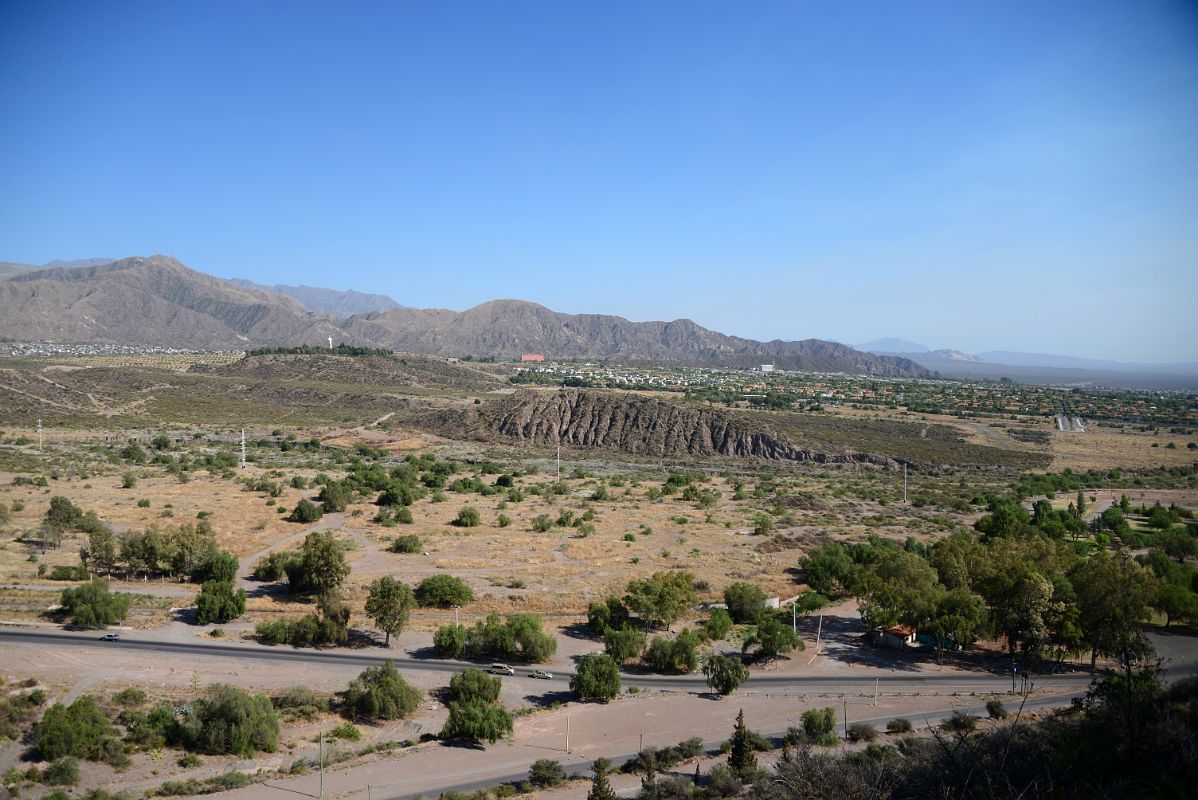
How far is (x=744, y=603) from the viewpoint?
3528 cm

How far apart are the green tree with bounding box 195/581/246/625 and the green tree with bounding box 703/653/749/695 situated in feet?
67.7

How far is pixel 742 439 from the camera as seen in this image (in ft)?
307

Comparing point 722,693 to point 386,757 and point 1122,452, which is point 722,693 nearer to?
point 386,757

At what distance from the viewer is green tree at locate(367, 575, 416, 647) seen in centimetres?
3038

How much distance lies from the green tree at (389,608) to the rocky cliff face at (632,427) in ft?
211

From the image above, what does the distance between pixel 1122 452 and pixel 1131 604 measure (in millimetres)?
80644

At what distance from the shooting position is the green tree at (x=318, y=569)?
35.2 meters

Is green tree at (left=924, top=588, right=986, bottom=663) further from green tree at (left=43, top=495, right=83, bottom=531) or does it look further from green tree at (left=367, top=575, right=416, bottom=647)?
green tree at (left=43, top=495, right=83, bottom=531)

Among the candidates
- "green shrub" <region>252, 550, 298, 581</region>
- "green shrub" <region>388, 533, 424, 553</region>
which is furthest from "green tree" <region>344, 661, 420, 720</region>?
"green shrub" <region>388, 533, 424, 553</region>

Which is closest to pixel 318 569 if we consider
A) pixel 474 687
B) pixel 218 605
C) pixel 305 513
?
pixel 218 605

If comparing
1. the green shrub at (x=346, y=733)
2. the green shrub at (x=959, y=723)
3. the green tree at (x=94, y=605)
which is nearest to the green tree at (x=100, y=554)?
the green tree at (x=94, y=605)

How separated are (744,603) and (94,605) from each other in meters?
28.4

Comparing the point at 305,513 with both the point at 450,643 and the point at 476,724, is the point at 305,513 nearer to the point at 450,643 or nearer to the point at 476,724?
the point at 450,643

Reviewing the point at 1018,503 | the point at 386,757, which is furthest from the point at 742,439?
the point at 386,757
